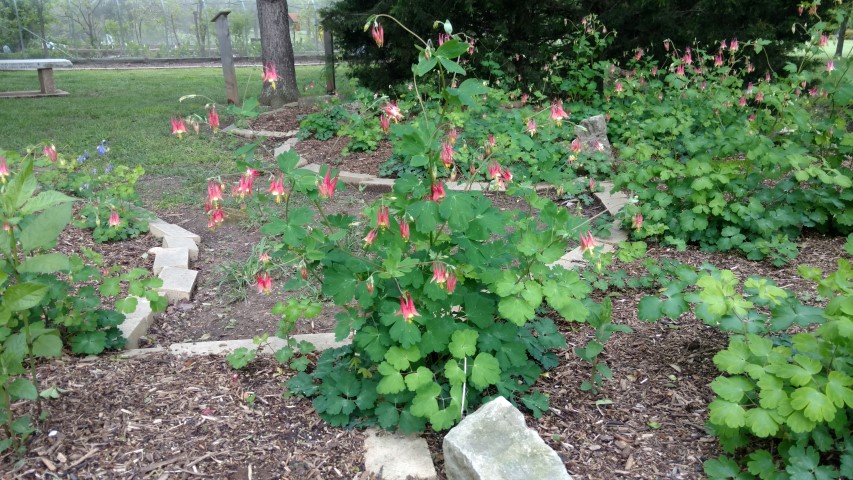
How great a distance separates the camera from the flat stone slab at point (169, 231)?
4812mm

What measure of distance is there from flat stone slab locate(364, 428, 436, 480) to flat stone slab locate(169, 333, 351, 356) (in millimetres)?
702

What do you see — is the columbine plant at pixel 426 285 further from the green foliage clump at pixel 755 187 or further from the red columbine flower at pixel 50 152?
the green foliage clump at pixel 755 187

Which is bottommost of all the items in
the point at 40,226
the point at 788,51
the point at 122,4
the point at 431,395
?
the point at 431,395

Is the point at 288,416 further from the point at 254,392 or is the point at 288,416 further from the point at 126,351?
the point at 126,351

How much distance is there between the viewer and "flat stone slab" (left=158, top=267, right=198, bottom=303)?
4.02 m

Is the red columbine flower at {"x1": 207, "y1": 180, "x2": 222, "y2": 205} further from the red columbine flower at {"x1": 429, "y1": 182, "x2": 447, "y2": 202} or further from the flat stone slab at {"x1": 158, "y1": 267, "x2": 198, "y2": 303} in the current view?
the flat stone slab at {"x1": 158, "y1": 267, "x2": 198, "y2": 303}

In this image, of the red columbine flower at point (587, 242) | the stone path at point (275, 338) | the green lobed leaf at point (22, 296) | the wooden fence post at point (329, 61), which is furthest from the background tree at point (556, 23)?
the green lobed leaf at point (22, 296)

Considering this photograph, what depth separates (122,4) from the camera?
20.2 meters

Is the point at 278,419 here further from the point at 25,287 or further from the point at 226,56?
the point at 226,56

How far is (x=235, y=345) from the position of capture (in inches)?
128

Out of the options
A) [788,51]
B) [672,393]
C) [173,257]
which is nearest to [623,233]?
[672,393]

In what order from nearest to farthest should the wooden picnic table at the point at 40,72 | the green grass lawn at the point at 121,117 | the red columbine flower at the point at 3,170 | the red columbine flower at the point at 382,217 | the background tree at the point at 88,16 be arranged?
1. the red columbine flower at the point at 382,217
2. the red columbine flower at the point at 3,170
3. the green grass lawn at the point at 121,117
4. the wooden picnic table at the point at 40,72
5. the background tree at the point at 88,16

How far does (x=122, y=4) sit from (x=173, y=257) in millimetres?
19157

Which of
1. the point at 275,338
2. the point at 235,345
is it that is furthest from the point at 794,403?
the point at 235,345
